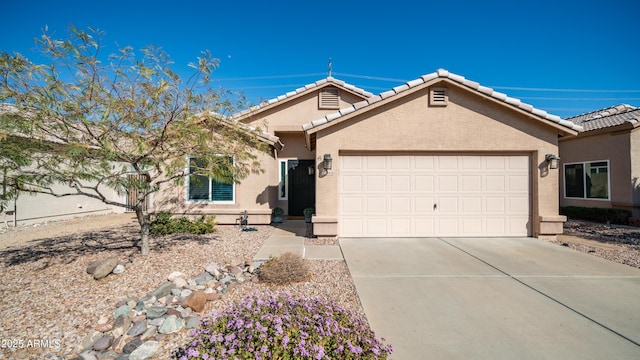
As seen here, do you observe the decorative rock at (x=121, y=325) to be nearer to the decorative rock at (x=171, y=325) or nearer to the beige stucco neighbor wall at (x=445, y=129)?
the decorative rock at (x=171, y=325)

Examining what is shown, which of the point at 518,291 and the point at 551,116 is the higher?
the point at 551,116

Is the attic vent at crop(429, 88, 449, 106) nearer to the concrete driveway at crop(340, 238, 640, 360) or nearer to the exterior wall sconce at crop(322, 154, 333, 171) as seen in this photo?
the exterior wall sconce at crop(322, 154, 333, 171)

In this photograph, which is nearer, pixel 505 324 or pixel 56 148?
pixel 505 324

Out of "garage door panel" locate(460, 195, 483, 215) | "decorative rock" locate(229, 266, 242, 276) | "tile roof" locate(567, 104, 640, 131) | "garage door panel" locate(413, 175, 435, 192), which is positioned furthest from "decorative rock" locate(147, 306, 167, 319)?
"tile roof" locate(567, 104, 640, 131)

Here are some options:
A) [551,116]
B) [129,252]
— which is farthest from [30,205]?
[551,116]

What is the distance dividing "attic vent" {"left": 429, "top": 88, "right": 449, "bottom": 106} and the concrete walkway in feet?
16.2

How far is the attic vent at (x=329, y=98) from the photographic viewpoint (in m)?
12.6

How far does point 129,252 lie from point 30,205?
780 centimetres

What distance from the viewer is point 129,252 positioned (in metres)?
5.66

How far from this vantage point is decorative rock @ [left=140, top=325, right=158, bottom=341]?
10.1 ft

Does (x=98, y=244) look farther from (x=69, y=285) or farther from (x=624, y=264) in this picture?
(x=624, y=264)

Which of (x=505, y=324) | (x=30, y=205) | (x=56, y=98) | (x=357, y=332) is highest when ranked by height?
(x=56, y=98)

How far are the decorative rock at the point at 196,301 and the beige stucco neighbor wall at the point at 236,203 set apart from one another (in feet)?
18.1

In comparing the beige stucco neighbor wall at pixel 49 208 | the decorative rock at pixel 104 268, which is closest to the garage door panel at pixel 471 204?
the decorative rock at pixel 104 268
